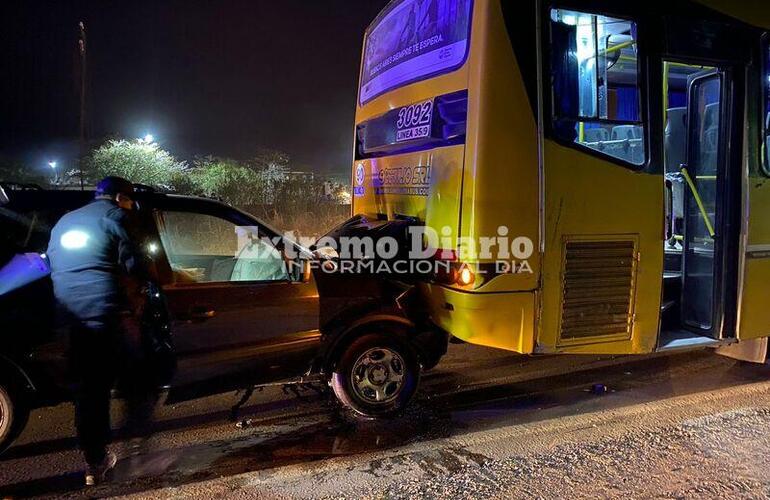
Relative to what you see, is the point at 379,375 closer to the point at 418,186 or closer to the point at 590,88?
the point at 418,186

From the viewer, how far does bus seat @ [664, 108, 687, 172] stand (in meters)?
7.38

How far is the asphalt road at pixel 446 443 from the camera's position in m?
3.55

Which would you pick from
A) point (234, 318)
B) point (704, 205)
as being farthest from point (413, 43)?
point (704, 205)

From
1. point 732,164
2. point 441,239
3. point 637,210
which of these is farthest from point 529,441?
point 732,164

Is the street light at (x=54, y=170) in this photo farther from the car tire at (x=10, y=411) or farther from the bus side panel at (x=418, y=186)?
the car tire at (x=10, y=411)

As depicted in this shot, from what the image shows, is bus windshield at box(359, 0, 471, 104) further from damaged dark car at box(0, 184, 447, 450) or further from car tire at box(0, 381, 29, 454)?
car tire at box(0, 381, 29, 454)

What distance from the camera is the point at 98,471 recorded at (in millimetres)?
3693

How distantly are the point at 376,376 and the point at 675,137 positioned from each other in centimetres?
527

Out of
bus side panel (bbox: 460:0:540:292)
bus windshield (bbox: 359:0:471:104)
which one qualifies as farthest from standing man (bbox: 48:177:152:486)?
bus windshield (bbox: 359:0:471:104)

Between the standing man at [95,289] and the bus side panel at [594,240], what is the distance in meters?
2.86

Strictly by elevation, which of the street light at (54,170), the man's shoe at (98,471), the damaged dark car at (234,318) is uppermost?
the street light at (54,170)

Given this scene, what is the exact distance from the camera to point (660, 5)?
4617mm

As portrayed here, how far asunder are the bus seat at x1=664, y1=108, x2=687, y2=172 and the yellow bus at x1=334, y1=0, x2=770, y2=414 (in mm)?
2051

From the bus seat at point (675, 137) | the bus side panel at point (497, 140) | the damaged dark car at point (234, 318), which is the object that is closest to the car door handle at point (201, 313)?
the damaged dark car at point (234, 318)
